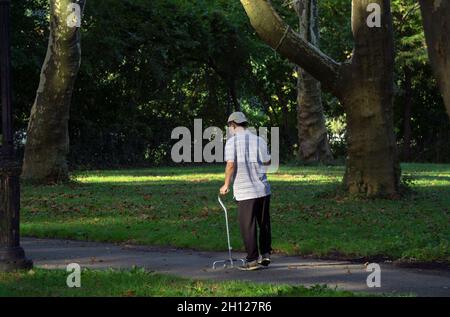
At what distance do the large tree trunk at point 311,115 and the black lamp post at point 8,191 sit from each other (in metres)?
24.8

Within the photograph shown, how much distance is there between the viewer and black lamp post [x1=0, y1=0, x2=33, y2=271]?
9.85 m

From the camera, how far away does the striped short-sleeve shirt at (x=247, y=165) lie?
10.8 metres

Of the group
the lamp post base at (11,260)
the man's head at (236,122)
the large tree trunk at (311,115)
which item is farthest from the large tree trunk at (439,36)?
the large tree trunk at (311,115)

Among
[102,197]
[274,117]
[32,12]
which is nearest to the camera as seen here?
[102,197]

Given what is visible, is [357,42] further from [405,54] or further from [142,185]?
[405,54]

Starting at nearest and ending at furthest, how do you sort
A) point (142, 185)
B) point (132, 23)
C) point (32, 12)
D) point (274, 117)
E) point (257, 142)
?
1. point (257, 142)
2. point (142, 185)
3. point (32, 12)
4. point (132, 23)
5. point (274, 117)

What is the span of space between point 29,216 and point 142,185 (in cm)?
810

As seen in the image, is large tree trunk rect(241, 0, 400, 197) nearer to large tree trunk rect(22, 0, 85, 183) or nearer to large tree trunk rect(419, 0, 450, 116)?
large tree trunk rect(419, 0, 450, 116)

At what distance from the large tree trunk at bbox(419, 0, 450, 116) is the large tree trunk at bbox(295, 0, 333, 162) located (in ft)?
74.7

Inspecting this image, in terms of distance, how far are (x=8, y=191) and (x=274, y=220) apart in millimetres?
6364

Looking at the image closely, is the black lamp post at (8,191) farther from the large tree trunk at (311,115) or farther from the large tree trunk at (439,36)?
the large tree trunk at (311,115)

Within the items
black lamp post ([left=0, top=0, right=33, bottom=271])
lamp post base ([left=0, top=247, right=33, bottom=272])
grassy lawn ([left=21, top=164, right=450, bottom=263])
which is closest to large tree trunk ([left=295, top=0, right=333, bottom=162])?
grassy lawn ([left=21, top=164, right=450, bottom=263])

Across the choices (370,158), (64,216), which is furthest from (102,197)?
(370,158)
